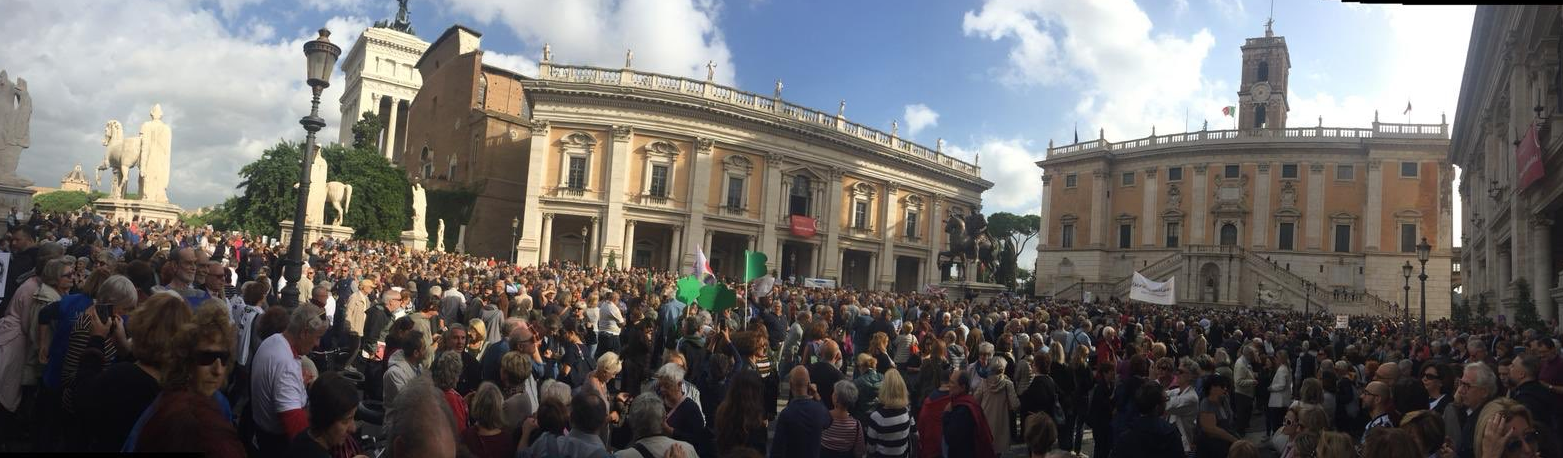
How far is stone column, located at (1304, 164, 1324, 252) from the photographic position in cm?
4559

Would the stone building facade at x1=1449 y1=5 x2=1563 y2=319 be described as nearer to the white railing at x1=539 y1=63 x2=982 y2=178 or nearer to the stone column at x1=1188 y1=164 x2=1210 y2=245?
the stone column at x1=1188 y1=164 x2=1210 y2=245

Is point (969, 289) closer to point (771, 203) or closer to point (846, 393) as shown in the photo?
point (771, 203)

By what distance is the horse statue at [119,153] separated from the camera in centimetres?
2120

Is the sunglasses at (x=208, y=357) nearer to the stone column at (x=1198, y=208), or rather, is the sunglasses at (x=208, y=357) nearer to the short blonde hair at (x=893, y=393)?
the short blonde hair at (x=893, y=393)

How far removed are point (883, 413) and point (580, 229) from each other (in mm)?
38084

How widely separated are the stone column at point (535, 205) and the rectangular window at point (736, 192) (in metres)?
9.36

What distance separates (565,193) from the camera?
132 ft

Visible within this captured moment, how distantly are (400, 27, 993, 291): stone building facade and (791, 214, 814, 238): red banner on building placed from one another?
0.28 ft

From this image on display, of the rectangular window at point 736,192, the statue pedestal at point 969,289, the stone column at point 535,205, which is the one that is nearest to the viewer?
the statue pedestal at point 969,289

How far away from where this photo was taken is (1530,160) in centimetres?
1564

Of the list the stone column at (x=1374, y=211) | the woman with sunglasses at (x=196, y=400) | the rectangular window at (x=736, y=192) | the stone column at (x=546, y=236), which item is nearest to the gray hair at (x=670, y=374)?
the woman with sunglasses at (x=196, y=400)

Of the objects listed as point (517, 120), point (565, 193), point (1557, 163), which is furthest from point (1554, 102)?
point (517, 120)

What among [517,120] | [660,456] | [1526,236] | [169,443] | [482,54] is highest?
[482,54]

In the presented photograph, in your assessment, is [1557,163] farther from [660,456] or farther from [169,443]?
[169,443]
